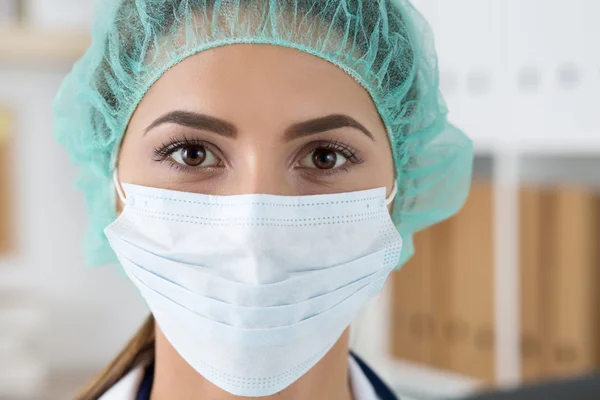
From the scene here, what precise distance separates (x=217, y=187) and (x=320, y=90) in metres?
0.18

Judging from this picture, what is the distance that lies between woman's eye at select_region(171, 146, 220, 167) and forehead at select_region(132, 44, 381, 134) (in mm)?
55

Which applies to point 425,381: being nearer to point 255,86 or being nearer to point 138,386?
point 138,386

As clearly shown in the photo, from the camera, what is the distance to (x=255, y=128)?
2.87ft

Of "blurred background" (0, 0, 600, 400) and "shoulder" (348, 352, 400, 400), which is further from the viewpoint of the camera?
"blurred background" (0, 0, 600, 400)

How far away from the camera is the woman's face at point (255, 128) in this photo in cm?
88

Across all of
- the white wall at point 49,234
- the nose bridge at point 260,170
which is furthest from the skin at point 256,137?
the white wall at point 49,234

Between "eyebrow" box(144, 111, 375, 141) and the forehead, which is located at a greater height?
the forehead

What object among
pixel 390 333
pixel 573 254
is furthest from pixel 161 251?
pixel 390 333

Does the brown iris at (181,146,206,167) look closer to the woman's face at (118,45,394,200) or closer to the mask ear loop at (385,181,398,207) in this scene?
the woman's face at (118,45,394,200)

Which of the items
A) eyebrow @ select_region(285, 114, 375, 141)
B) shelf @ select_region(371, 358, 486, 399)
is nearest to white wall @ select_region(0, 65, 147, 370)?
shelf @ select_region(371, 358, 486, 399)

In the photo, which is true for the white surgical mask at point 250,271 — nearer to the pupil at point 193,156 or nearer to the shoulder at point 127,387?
the pupil at point 193,156

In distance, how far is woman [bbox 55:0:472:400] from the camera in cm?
89

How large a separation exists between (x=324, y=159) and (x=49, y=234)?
277cm

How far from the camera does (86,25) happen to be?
3.26 meters
